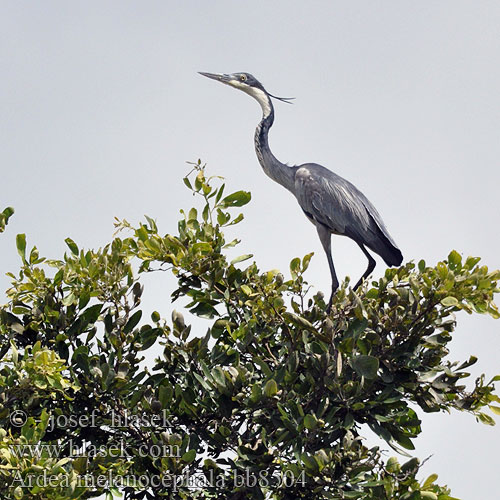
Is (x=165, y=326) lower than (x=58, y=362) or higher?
higher

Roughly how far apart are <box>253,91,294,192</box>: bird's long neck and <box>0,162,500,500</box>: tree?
96.2 inches

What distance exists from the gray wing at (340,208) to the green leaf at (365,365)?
2671mm

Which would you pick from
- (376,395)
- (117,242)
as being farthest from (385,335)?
(117,242)

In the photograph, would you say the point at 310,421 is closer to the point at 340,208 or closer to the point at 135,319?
the point at 135,319

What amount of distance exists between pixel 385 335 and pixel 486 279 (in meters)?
0.80

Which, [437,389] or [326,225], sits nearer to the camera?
[437,389]

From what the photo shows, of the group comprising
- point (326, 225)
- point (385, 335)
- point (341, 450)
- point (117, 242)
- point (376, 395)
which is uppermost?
point (326, 225)

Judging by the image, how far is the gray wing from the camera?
25.8 ft

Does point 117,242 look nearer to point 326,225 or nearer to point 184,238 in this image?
point 184,238

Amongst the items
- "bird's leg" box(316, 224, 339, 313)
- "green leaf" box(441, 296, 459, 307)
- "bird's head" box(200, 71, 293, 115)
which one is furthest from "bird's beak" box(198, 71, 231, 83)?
"green leaf" box(441, 296, 459, 307)

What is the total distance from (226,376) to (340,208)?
9.83ft

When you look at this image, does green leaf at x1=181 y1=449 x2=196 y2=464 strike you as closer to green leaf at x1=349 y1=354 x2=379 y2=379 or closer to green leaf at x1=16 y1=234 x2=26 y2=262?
green leaf at x1=349 y1=354 x2=379 y2=379

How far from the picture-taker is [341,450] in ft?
17.1

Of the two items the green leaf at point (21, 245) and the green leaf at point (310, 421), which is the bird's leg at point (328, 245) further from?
the green leaf at point (21, 245)
